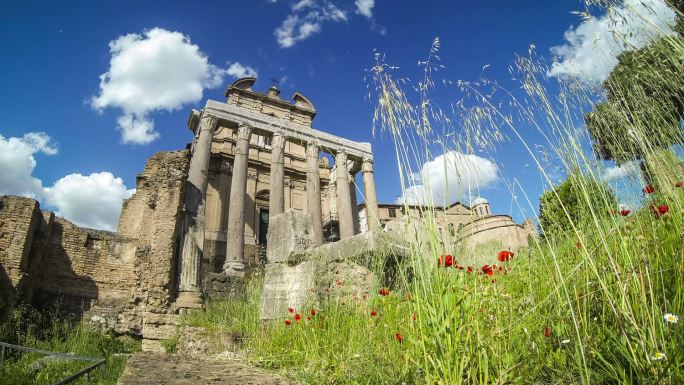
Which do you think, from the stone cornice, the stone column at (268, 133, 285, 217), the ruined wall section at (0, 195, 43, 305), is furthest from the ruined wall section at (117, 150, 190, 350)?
the stone column at (268, 133, 285, 217)

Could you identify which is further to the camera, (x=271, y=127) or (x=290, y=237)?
(x=271, y=127)

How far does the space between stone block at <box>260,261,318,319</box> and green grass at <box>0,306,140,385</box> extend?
3.39 metres

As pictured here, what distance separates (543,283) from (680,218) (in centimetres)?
111

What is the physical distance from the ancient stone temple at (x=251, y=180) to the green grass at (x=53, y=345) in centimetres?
191

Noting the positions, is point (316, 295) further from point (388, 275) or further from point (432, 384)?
point (432, 384)

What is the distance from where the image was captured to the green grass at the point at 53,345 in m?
5.95

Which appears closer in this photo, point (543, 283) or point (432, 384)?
point (432, 384)

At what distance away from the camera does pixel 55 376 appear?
5.98 metres

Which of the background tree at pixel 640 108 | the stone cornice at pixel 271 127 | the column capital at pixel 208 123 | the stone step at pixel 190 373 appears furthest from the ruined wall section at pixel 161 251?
the background tree at pixel 640 108

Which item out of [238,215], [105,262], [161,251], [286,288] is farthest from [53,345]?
[238,215]

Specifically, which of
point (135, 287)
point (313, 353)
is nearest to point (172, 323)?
point (135, 287)

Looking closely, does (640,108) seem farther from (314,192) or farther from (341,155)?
(341,155)

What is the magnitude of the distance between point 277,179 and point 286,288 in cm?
1258

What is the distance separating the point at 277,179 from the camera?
1688 centimetres
